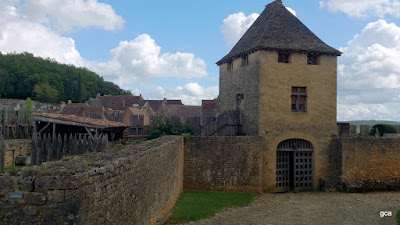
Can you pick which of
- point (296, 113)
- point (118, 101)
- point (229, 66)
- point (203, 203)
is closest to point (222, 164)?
point (203, 203)

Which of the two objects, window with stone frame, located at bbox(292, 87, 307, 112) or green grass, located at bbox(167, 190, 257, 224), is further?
window with stone frame, located at bbox(292, 87, 307, 112)

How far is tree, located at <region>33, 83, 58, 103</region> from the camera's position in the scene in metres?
80.0

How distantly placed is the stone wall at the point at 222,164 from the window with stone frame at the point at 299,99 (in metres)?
3.31

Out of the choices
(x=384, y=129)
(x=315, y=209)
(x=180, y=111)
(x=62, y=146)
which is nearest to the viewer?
(x=315, y=209)

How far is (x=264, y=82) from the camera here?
19.1 metres

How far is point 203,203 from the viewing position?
49.4 feet

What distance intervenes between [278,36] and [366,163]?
8.96 metres

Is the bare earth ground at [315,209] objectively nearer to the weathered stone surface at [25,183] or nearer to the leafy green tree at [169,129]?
the leafy green tree at [169,129]

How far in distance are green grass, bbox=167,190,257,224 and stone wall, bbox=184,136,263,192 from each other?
697mm

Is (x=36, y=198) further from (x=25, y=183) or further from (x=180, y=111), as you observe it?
(x=180, y=111)

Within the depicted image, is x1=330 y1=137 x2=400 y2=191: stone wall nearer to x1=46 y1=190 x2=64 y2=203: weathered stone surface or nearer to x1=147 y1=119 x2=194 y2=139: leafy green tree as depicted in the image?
x1=147 y1=119 x2=194 y2=139: leafy green tree

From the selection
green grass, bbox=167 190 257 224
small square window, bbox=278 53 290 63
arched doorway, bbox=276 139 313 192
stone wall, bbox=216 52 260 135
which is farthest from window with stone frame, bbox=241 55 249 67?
green grass, bbox=167 190 257 224

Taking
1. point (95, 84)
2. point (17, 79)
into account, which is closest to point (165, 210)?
point (17, 79)

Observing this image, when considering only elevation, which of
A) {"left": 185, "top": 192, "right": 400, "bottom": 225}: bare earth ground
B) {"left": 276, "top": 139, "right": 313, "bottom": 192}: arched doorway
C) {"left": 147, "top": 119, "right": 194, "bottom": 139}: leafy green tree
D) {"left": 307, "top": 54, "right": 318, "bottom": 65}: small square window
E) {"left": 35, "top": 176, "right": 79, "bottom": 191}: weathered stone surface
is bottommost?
{"left": 185, "top": 192, "right": 400, "bottom": 225}: bare earth ground
